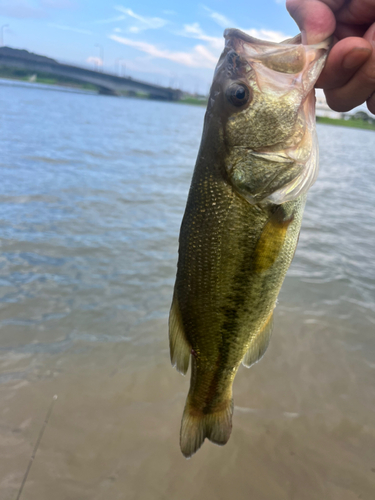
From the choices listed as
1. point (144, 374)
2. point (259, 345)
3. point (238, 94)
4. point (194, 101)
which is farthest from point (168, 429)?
point (194, 101)

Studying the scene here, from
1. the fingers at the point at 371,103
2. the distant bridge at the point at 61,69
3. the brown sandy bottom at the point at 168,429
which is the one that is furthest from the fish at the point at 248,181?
the distant bridge at the point at 61,69

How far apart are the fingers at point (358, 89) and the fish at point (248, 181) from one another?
22 cm

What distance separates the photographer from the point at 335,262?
7.36 m

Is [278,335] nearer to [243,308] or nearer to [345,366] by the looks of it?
[345,366]

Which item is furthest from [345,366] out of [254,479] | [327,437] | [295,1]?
[295,1]

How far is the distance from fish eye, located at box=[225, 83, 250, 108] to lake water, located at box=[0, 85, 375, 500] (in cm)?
286

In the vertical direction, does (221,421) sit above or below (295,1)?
below

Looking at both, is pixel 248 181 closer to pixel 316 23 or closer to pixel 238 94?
pixel 238 94

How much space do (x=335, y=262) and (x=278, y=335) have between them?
3.28 meters

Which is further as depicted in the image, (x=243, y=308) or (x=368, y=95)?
(x=368, y=95)

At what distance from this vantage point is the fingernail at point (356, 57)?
1.74m

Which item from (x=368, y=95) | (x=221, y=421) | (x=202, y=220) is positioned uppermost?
(x=368, y=95)

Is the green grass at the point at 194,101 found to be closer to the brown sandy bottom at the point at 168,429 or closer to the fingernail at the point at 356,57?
the brown sandy bottom at the point at 168,429

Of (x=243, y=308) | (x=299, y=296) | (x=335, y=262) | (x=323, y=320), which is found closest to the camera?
(x=243, y=308)
